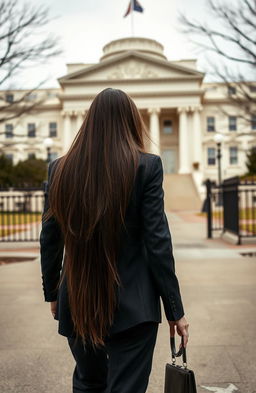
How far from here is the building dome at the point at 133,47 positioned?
63156 millimetres

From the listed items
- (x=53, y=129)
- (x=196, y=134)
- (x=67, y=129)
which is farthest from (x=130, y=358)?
(x=53, y=129)

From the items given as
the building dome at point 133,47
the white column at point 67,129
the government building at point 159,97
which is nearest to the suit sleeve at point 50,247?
the government building at point 159,97

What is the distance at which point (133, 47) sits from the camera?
63375 mm

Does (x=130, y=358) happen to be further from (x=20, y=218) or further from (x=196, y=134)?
(x=196, y=134)

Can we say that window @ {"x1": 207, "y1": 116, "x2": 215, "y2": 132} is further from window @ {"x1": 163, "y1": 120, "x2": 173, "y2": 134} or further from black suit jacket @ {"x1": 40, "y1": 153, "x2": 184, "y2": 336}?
black suit jacket @ {"x1": 40, "y1": 153, "x2": 184, "y2": 336}

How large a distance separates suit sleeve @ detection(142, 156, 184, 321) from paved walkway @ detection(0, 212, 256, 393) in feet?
4.77

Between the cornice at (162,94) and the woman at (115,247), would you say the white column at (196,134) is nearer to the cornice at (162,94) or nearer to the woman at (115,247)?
the cornice at (162,94)

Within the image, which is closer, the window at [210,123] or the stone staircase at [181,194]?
the stone staircase at [181,194]

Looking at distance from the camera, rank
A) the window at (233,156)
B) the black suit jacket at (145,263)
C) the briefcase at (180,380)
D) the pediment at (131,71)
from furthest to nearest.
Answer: the window at (233,156) → the pediment at (131,71) → the black suit jacket at (145,263) → the briefcase at (180,380)

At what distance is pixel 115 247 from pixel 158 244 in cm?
20

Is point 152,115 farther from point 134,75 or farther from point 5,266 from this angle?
point 5,266

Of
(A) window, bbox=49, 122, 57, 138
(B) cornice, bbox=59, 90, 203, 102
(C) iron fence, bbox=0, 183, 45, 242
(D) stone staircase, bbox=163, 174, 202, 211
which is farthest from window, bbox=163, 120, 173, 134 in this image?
(C) iron fence, bbox=0, 183, 45, 242

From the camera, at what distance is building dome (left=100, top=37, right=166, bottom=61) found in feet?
207

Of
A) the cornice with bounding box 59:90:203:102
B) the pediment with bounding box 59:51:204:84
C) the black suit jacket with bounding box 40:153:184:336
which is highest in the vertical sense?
the pediment with bounding box 59:51:204:84
